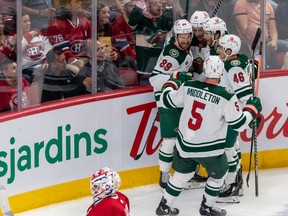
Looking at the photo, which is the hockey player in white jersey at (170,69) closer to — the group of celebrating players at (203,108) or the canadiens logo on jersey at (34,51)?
the group of celebrating players at (203,108)

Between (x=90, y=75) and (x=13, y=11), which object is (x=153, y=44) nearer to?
(x=90, y=75)

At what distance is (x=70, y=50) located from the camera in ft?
25.6

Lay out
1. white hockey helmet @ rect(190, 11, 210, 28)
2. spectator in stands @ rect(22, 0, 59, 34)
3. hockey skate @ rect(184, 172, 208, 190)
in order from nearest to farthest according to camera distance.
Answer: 1. spectator in stands @ rect(22, 0, 59, 34)
2. white hockey helmet @ rect(190, 11, 210, 28)
3. hockey skate @ rect(184, 172, 208, 190)

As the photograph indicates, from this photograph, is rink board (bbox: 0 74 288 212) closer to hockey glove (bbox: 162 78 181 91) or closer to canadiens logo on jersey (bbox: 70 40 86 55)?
canadiens logo on jersey (bbox: 70 40 86 55)

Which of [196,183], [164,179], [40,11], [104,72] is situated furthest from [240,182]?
[40,11]

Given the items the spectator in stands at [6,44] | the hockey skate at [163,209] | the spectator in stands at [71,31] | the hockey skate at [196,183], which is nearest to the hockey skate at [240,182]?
the hockey skate at [196,183]

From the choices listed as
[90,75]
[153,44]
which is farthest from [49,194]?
[153,44]

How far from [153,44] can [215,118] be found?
130cm

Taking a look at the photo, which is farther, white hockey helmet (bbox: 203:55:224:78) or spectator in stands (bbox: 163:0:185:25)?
spectator in stands (bbox: 163:0:185:25)

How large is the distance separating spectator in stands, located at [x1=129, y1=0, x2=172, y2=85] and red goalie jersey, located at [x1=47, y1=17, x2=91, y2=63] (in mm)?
466

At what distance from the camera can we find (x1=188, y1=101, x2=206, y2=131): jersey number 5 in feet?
23.5

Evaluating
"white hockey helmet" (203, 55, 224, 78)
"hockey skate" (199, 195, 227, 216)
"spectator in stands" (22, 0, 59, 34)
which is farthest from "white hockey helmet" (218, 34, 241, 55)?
"spectator in stands" (22, 0, 59, 34)

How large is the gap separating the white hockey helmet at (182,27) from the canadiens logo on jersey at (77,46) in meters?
0.66

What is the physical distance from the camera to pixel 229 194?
796cm
